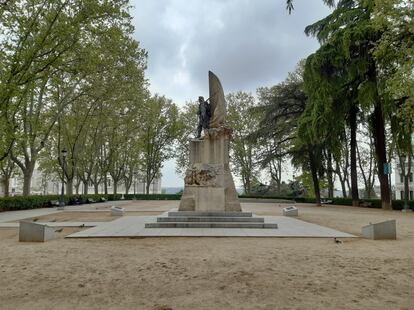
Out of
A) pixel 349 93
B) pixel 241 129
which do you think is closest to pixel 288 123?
pixel 349 93

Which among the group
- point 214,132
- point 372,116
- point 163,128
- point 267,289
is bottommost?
point 267,289

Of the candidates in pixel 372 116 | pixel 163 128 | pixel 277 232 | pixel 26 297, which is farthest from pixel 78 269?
pixel 163 128

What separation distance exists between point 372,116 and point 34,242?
2279 cm

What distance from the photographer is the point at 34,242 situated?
9609 mm

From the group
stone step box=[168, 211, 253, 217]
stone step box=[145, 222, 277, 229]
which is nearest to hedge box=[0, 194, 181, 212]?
stone step box=[168, 211, 253, 217]

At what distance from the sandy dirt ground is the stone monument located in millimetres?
4903

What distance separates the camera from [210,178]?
47.6ft

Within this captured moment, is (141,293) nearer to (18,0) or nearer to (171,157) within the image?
(18,0)

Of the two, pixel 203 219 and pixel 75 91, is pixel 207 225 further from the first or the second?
pixel 75 91

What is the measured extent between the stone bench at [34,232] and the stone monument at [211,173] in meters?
5.72

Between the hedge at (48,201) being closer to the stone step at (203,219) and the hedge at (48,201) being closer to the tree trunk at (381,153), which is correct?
the tree trunk at (381,153)

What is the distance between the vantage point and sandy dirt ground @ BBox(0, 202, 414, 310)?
454cm

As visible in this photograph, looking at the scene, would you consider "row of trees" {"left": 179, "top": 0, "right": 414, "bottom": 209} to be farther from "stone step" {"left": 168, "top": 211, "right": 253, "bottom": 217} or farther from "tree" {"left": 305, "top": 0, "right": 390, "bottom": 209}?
"stone step" {"left": 168, "top": 211, "right": 253, "bottom": 217}

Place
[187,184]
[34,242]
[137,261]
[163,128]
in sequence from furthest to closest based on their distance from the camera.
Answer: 1. [163,128]
2. [187,184]
3. [34,242]
4. [137,261]
